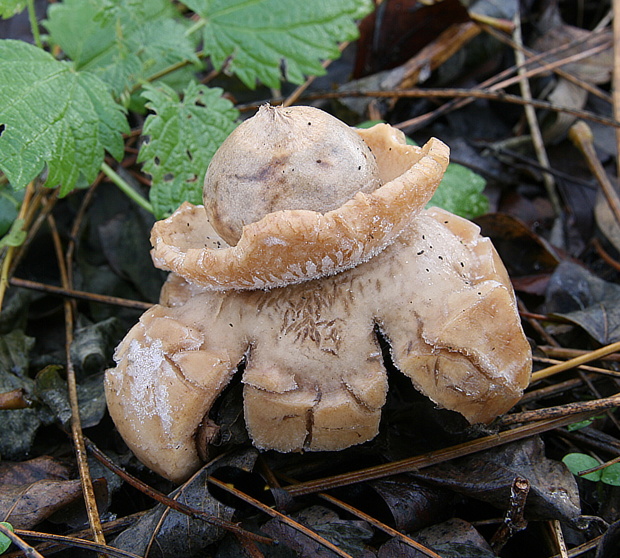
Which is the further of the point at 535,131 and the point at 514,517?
the point at 535,131

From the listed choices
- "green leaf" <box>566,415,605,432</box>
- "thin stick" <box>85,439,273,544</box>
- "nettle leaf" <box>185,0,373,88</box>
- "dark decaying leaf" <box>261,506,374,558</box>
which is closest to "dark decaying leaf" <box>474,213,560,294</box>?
"green leaf" <box>566,415,605,432</box>

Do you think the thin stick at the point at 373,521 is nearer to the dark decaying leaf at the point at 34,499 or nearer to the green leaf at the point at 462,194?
the dark decaying leaf at the point at 34,499

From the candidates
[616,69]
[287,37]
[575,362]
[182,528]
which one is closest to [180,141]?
[287,37]

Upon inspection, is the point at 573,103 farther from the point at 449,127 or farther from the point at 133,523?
the point at 133,523

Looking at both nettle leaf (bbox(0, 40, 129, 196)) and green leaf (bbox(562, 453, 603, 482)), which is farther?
nettle leaf (bbox(0, 40, 129, 196))

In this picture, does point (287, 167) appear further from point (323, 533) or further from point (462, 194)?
point (462, 194)

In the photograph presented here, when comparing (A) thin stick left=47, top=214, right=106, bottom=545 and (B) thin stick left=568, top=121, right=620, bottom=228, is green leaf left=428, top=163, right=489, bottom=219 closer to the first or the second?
(B) thin stick left=568, top=121, right=620, bottom=228
